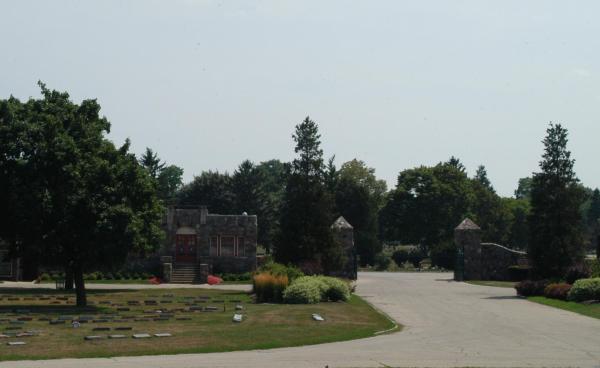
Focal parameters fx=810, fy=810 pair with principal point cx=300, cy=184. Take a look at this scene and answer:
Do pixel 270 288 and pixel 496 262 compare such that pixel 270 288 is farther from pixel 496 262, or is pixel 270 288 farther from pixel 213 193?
pixel 213 193

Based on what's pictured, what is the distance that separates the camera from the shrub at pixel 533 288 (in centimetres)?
4519

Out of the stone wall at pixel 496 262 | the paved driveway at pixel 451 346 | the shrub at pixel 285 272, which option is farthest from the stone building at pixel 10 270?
the stone wall at pixel 496 262

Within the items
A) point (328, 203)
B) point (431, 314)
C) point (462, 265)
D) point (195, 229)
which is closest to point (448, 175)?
point (462, 265)

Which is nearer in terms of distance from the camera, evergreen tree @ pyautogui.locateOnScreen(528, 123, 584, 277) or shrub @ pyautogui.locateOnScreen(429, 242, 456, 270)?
evergreen tree @ pyautogui.locateOnScreen(528, 123, 584, 277)

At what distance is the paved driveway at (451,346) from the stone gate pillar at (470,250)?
23.2 meters

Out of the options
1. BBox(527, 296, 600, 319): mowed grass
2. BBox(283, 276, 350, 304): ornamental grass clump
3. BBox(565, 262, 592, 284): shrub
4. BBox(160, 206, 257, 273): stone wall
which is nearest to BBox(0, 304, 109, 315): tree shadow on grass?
BBox(283, 276, 350, 304): ornamental grass clump

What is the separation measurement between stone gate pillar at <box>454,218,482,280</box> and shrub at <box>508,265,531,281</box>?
7.58 feet

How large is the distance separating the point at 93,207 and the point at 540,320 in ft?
60.8

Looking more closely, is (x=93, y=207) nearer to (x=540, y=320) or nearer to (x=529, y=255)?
(x=540, y=320)

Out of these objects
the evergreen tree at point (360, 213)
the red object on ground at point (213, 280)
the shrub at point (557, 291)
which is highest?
the evergreen tree at point (360, 213)

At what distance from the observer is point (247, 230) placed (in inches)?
2498

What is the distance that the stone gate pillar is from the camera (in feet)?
205

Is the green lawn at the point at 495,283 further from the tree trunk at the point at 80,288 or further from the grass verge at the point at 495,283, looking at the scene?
the tree trunk at the point at 80,288

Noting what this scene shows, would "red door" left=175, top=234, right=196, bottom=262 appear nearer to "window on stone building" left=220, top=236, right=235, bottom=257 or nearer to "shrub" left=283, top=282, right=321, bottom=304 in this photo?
"window on stone building" left=220, top=236, right=235, bottom=257
